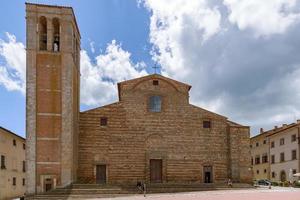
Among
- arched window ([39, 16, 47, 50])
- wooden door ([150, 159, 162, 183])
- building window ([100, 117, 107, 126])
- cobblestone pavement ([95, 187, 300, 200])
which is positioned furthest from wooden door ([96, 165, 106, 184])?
arched window ([39, 16, 47, 50])

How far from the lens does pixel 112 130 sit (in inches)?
1513

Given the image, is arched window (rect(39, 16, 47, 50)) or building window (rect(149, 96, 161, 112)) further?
building window (rect(149, 96, 161, 112))

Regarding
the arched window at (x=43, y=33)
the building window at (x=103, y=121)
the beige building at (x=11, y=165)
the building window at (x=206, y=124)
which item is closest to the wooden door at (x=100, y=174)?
the building window at (x=103, y=121)

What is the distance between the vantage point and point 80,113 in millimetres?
38406

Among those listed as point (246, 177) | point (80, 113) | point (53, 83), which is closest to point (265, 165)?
point (246, 177)

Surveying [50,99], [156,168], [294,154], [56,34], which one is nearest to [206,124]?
[156,168]

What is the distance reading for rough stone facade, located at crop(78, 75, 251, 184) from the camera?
124 feet

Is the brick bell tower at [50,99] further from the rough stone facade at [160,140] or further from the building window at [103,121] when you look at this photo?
the building window at [103,121]

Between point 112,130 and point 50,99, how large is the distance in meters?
7.20

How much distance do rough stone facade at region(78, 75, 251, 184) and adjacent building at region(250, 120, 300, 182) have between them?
12805 millimetres

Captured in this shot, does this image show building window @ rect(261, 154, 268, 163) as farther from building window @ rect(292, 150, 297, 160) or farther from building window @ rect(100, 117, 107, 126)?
building window @ rect(100, 117, 107, 126)

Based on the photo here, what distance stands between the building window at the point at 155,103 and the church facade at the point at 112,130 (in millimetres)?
102

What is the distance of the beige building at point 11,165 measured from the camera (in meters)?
37.6

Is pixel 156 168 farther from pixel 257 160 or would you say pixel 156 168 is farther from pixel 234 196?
pixel 257 160
